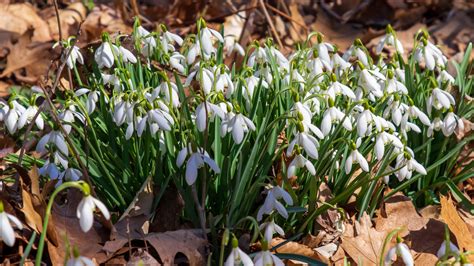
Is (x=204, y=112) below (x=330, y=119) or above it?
above

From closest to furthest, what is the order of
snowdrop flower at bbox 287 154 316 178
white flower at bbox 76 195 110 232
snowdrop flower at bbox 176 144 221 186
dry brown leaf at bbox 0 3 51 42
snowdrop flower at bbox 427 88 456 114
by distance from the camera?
1. white flower at bbox 76 195 110 232
2. snowdrop flower at bbox 176 144 221 186
3. snowdrop flower at bbox 287 154 316 178
4. snowdrop flower at bbox 427 88 456 114
5. dry brown leaf at bbox 0 3 51 42

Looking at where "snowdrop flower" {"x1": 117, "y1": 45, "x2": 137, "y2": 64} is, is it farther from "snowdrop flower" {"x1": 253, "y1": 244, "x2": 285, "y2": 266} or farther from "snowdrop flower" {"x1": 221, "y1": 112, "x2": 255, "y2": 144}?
"snowdrop flower" {"x1": 253, "y1": 244, "x2": 285, "y2": 266}

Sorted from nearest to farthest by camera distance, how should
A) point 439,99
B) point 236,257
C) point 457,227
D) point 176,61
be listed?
point 236,257
point 457,227
point 439,99
point 176,61

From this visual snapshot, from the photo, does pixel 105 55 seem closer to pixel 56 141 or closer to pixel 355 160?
pixel 56 141

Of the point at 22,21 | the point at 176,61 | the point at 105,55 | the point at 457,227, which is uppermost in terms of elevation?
the point at 105,55

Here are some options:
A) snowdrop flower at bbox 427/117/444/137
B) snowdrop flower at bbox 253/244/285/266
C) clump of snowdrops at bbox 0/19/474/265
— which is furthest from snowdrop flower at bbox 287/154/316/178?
snowdrop flower at bbox 427/117/444/137

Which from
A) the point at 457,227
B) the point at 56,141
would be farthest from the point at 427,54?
the point at 56,141

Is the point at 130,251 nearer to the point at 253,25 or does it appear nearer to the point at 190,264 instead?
the point at 190,264

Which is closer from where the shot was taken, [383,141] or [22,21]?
[383,141]
